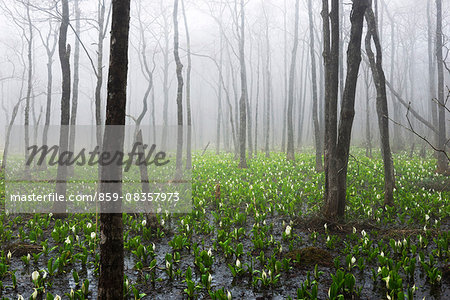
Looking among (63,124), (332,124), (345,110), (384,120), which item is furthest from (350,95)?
(63,124)

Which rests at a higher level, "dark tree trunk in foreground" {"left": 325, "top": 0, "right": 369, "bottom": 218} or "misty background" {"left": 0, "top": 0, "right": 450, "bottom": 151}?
"misty background" {"left": 0, "top": 0, "right": 450, "bottom": 151}

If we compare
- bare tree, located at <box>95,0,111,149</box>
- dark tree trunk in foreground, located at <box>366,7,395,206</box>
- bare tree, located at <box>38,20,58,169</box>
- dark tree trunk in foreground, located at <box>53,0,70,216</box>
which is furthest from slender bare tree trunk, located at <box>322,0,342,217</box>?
bare tree, located at <box>38,20,58,169</box>

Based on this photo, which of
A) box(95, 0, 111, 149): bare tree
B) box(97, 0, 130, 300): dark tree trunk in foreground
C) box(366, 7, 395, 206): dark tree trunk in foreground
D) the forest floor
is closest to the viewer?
box(97, 0, 130, 300): dark tree trunk in foreground

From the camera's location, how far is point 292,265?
12.6 ft

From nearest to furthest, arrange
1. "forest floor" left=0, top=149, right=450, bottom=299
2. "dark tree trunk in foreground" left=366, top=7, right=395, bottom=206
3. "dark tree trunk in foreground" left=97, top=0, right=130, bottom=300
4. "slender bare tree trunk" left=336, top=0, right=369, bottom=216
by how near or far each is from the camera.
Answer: "dark tree trunk in foreground" left=97, top=0, right=130, bottom=300, "forest floor" left=0, top=149, right=450, bottom=299, "slender bare tree trunk" left=336, top=0, right=369, bottom=216, "dark tree trunk in foreground" left=366, top=7, right=395, bottom=206

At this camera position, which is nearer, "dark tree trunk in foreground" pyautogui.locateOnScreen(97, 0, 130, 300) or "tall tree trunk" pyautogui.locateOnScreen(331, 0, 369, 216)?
"dark tree trunk in foreground" pyautogui.locateOnScreen(97, 0, 130, 300)

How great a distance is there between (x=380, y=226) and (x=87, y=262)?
197 inches

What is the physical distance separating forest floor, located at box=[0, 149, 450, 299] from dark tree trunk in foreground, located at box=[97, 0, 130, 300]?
69 cm

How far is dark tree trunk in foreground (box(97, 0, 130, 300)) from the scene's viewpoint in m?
2.25

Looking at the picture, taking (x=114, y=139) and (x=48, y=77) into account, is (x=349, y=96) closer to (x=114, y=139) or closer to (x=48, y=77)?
(x=114, y=139)

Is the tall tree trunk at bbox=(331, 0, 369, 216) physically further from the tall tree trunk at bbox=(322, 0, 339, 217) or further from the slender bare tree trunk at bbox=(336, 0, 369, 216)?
the tall tree trunk at bbox=(322, 0, 339, 217)

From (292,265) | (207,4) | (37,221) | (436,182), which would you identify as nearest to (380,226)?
(292,265)

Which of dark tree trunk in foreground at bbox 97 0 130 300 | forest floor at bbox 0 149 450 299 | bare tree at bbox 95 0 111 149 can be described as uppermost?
bare tree at bbox 95 0 111 149

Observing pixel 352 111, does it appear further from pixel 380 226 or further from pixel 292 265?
pixel 292 265
